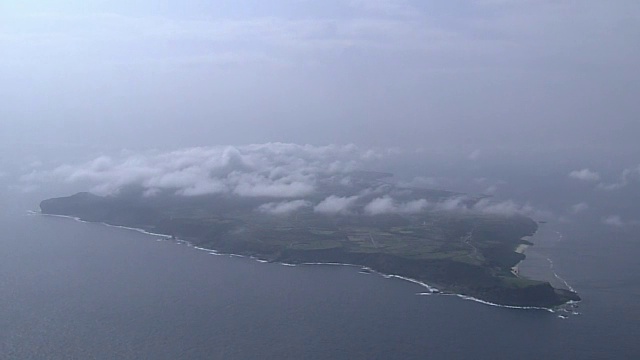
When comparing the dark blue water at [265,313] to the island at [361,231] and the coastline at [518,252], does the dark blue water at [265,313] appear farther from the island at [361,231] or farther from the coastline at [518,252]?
the coastline at [518,252]

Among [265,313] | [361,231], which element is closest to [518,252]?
[361,231]

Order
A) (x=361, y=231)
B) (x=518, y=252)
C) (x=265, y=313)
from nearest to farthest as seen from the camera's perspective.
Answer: (x=265, y=313), (x=518, y=252), (x=361, y=231)

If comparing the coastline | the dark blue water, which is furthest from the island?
the dark blue water

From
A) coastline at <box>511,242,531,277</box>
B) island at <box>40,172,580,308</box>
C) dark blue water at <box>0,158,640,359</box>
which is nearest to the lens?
dark blue water at <box>0,158,640,359</box>

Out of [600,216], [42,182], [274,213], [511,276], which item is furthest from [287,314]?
[42,182]

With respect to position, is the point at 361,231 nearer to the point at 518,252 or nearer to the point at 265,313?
the point at 518,252

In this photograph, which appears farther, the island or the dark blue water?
the island

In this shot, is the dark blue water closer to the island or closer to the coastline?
the island
